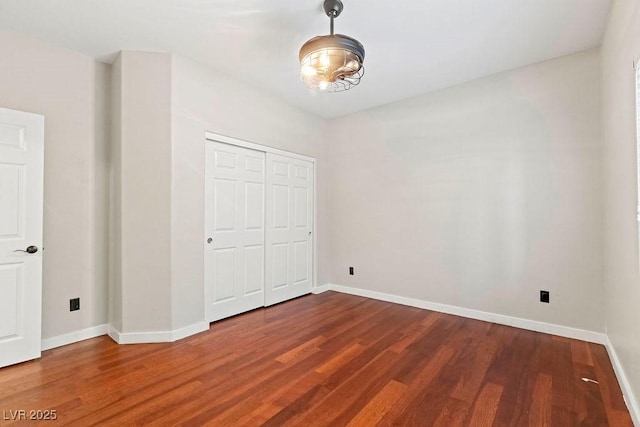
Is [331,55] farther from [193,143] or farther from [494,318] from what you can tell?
[494,318]

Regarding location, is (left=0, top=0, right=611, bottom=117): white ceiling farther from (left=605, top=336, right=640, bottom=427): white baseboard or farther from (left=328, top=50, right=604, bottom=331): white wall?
(left=605, top=336, right=640, bottom=427): white baseboard

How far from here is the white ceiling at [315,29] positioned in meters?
2.31

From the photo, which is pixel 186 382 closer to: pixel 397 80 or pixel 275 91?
pixel 275 91

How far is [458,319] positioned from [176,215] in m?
3.30

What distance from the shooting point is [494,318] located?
341cm

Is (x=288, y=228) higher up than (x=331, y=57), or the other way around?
(x=331, y=57)

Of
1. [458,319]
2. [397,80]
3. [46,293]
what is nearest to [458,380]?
[458,319]

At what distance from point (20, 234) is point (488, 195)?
4.50 metres

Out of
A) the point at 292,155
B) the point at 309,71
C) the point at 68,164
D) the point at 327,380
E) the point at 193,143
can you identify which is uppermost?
the point at 309,71

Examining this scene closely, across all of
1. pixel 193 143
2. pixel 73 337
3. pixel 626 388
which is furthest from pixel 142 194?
pixel 626 388

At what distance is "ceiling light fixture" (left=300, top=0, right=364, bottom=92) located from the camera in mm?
2145

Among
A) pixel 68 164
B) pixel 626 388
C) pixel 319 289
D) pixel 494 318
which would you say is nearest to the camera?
pixel 626 388

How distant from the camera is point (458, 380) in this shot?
7.35ft

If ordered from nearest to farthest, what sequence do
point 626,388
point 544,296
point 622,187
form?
point 626,388 → point 622,187 → point 544,296
